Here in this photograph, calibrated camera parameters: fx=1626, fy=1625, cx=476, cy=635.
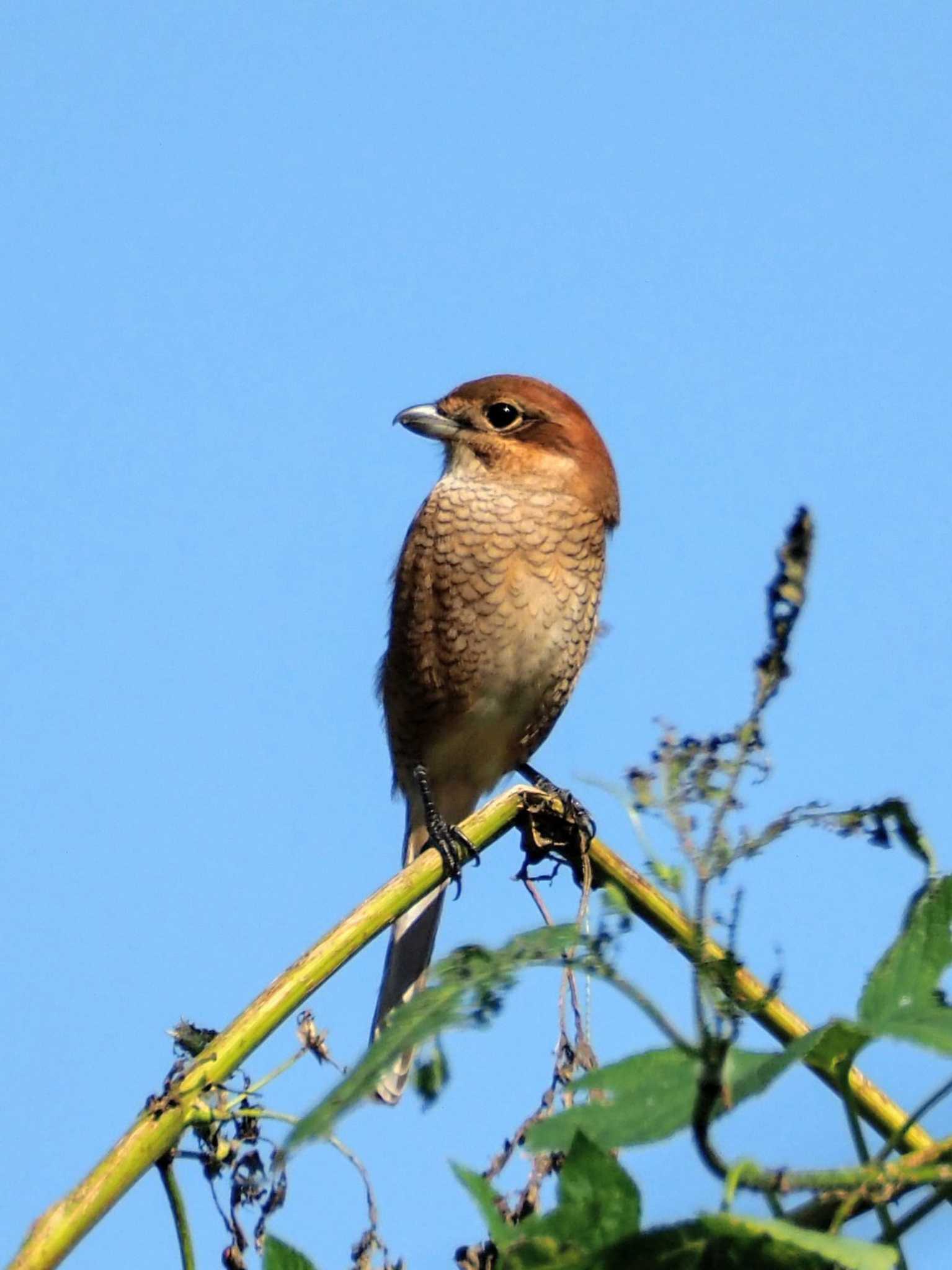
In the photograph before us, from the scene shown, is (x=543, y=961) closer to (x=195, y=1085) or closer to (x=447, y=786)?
(x=195, y=1085)

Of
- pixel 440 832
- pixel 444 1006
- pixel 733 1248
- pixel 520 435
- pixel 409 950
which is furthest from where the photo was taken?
pixel 520 435

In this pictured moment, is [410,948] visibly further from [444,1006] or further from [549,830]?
[444,1006]

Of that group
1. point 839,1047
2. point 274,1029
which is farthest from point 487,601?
point 839,1047

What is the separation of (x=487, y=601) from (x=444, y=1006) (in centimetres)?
365

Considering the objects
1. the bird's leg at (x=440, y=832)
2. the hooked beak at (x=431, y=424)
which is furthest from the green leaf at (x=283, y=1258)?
the hooked beak at (x=431, y=424)

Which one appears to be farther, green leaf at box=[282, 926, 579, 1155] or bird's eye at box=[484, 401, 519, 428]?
bird's eye at box=[484, 401, 519, 428]

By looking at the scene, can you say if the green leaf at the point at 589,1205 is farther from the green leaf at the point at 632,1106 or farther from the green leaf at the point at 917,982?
the green leaf at the point at 917,982

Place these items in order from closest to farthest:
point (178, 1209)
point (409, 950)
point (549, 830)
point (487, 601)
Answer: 1. point (178, 1209)
2. point (549, 830)
3. point (409, 950)
4. point (487, 601)

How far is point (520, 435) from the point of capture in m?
4.86

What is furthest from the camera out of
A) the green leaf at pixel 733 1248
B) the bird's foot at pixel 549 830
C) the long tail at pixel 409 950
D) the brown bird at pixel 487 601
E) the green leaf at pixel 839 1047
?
the brown bird at pixel 487 601

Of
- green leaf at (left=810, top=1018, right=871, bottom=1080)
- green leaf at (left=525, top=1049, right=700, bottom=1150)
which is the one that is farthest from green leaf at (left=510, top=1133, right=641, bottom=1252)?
green leaf at (left=810, top=1018, right=871, bottom=1080)

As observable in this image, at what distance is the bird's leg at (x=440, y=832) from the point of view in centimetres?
244

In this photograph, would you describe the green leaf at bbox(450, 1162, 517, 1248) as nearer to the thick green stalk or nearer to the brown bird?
the thick green stalk

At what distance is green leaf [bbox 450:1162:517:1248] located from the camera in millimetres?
751
